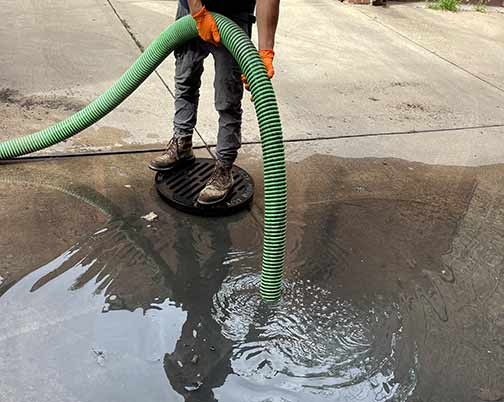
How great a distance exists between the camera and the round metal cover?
2797 millimetres

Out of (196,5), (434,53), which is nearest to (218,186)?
(196,5)

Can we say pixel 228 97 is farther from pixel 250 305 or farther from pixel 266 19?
pixel 250 305

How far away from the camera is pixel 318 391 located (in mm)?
1925

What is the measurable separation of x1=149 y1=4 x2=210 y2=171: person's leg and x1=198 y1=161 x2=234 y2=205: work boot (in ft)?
0.93

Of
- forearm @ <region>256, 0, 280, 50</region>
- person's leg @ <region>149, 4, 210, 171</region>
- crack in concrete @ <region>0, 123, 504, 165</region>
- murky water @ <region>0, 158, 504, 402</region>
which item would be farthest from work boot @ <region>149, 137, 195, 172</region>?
forearm @ <region>256, 0, 280, 50</region>

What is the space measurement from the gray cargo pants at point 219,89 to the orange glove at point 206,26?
16 centimetres

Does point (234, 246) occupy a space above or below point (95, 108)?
below

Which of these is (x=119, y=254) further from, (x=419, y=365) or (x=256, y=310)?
(x=419, y=365)

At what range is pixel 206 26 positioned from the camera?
7.88 feet

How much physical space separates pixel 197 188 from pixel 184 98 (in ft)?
1.54

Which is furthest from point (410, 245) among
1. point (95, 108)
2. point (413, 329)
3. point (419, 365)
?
point (95, 108)

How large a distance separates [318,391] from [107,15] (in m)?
4.53

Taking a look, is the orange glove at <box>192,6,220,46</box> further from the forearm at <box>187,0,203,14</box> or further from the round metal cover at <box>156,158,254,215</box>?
the round metal cover at <box>156,158,254,215</box>

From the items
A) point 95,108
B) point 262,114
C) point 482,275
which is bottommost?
point 482,275
